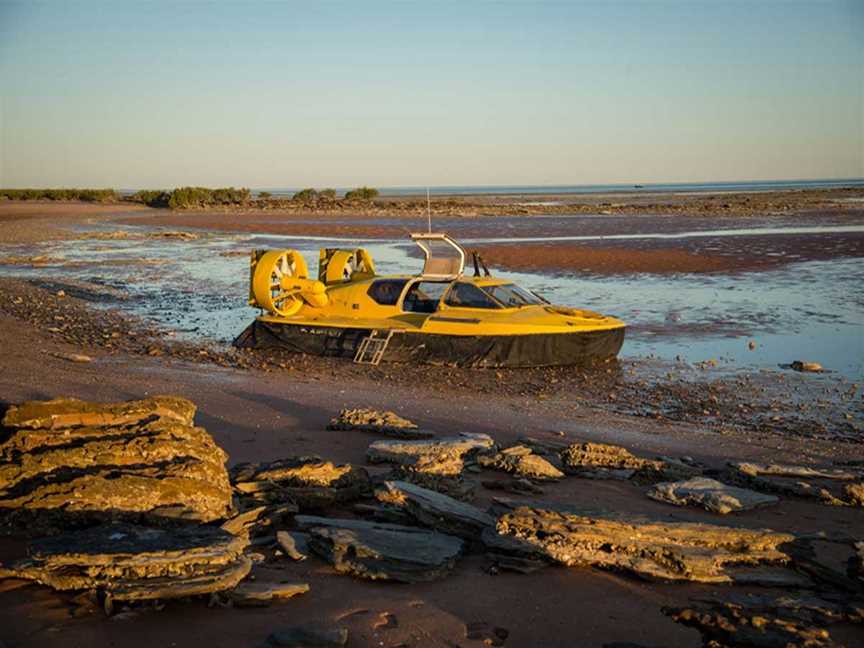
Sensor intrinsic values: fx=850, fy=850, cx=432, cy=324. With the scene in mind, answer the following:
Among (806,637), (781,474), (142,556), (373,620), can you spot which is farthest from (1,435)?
(781,474)

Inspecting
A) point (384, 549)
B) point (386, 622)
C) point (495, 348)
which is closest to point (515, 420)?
point (495, 348)

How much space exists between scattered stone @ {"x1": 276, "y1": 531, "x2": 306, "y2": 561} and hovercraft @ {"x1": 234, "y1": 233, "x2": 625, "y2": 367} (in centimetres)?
739

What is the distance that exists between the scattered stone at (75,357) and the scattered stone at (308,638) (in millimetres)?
9595

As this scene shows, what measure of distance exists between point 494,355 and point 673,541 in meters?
7.46

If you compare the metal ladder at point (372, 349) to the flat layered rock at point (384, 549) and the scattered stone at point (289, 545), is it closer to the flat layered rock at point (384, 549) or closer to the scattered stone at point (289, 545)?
the flat layered rock at point (384, 549)

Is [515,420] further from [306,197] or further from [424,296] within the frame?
[306,197]

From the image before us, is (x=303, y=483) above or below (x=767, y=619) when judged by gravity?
above

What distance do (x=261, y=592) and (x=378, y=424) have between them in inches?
157

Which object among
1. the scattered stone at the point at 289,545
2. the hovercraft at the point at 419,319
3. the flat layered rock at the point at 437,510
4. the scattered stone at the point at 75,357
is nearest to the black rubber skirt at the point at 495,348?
the hovercraft at the point at 419,319

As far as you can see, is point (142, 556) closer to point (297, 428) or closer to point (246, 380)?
point (297, 428)

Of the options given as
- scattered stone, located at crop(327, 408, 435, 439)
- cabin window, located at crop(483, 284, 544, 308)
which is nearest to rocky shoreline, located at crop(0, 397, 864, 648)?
scattered stone, located at crop(327, 408, 435, 439)

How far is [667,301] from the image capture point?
19656 mm

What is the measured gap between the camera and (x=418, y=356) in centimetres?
1299

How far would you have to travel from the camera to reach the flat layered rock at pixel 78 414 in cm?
583
